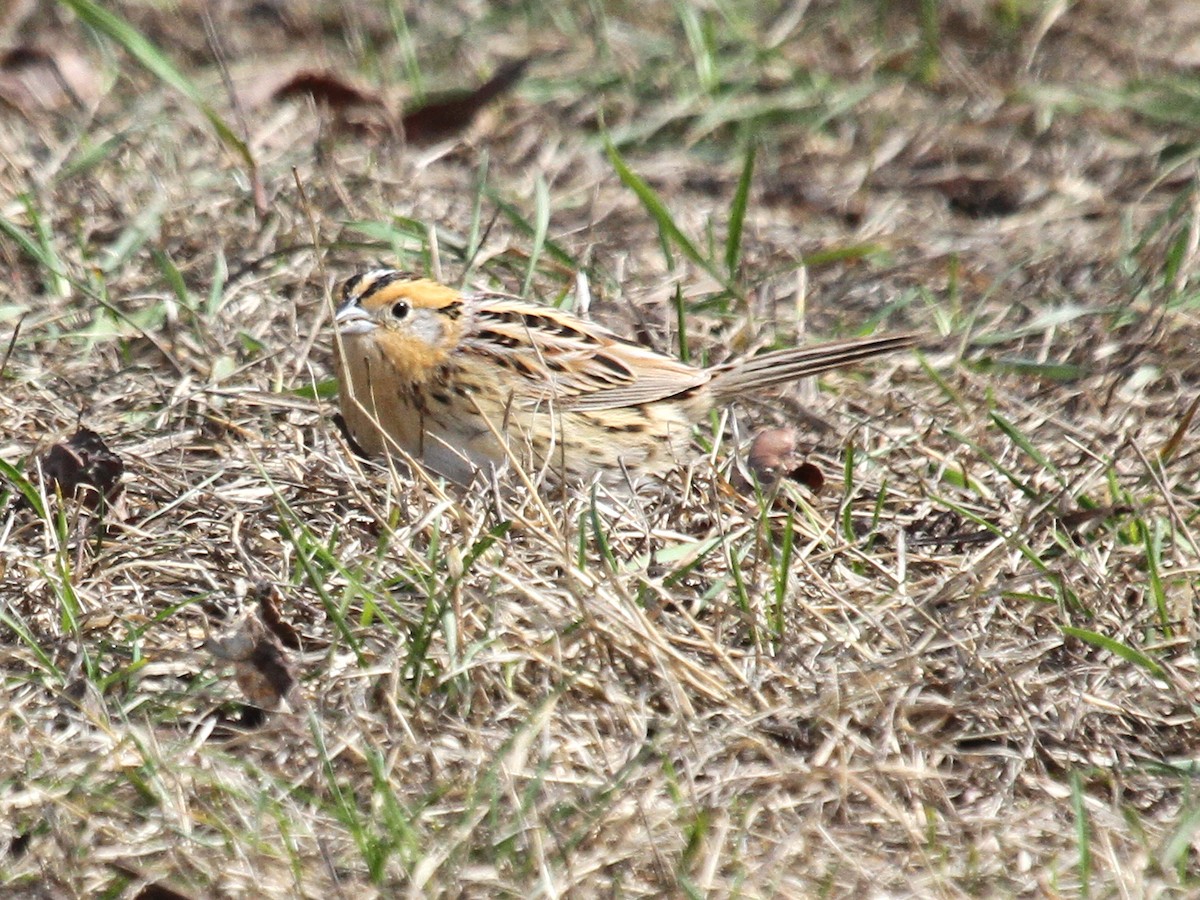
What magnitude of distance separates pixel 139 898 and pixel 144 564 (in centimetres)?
133

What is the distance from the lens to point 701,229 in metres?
6.96

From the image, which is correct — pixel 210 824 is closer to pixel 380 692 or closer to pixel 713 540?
pixel 380 692

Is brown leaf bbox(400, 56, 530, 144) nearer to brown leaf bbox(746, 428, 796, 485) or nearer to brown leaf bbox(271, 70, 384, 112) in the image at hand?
brown leaf bbox(271, 70, 384, 112)

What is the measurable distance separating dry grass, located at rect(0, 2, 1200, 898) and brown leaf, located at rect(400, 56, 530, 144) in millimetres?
140

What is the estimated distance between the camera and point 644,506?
203 inches

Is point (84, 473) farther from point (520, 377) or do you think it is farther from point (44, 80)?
point (44, 80)

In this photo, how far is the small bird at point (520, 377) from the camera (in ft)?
17.4

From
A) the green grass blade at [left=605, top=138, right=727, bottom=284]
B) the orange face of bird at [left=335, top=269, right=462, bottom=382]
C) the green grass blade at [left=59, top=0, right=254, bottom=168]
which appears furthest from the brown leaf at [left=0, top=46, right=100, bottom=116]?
the green grass blade at [left=605, top=138, right=727, bottom=284]

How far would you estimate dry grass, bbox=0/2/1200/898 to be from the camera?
3607 mm

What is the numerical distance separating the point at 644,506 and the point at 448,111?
2781 mm

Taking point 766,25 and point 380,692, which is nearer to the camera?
point 380,692

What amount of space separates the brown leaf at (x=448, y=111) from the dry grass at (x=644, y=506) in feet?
0.46

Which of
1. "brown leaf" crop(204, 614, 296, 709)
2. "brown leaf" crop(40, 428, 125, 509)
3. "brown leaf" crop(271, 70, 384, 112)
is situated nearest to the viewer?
"brown leaf" crop(204, 614, 296, 709)

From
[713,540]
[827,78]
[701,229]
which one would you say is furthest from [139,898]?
[827,78]
